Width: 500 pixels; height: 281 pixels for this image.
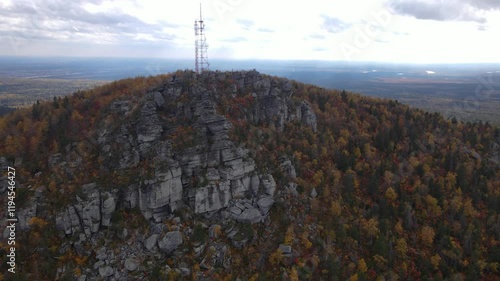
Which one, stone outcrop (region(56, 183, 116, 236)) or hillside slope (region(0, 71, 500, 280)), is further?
stone outcrop (region(56, 183, 116, 236))

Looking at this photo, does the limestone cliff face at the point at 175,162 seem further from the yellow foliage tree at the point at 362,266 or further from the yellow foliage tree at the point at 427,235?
the yellow foliage tree at the point at 427,235

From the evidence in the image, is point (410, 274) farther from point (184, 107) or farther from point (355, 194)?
point (184, 107)

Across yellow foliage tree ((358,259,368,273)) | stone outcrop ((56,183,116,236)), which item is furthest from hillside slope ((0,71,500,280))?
yellow foliage tree ((358,259,368,273))

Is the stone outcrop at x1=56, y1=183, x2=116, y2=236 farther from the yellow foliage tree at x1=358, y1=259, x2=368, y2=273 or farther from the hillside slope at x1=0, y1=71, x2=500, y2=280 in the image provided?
the yellow foliage tree at x1=358, y1=259, x2=368, y2=273

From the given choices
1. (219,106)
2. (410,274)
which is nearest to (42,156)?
(219,106)

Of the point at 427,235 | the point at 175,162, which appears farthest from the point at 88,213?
the point at 427,235

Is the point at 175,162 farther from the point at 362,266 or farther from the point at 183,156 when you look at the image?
the point at 362,266
